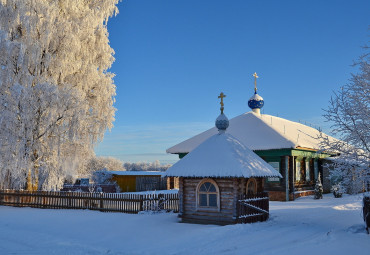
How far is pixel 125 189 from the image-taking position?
36031 mm

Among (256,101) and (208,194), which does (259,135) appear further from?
(208,194)

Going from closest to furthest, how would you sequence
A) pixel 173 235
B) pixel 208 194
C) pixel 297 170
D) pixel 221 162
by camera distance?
pixel 173 235
pixel 221 162
pixel 208 194
pixel 297 170

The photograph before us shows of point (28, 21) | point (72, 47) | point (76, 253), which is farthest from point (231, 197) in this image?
point (28, 21)

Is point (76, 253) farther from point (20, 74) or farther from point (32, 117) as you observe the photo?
point (20, 74)

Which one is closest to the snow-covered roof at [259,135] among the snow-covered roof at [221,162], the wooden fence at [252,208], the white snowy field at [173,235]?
the white snowy field at [173,235]

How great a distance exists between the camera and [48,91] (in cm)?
1880

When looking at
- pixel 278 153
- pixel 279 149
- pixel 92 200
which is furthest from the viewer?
pixel 278 153

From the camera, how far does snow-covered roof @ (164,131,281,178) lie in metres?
12.8

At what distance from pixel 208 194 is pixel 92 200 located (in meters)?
7.70

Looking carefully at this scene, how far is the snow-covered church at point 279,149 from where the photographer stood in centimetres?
2286

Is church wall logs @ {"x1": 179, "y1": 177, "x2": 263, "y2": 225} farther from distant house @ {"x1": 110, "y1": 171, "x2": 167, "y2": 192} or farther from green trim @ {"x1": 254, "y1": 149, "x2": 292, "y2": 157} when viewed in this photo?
distant house @ {"x1": 110, "y1": 171, "x2": 167, "y2": 192}

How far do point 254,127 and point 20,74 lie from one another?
51.6 feet

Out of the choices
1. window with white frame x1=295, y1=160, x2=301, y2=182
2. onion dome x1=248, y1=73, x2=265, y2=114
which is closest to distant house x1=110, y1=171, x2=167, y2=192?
onion dome x1=248, y1=73, x2=265, y2=114

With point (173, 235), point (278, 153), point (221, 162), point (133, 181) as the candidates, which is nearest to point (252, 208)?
point (221, 162)
